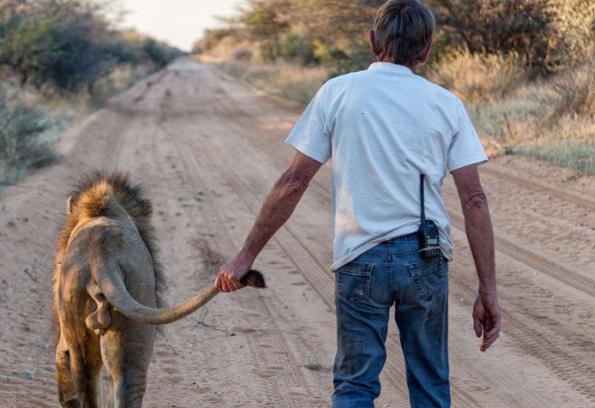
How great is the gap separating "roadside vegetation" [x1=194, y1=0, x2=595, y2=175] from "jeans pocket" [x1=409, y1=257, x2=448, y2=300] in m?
8.89

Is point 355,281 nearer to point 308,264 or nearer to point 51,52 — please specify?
point 308,264

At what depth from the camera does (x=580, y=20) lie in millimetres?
17094

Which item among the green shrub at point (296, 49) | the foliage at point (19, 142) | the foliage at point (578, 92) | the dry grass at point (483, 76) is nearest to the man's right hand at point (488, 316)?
the foliage at point (19, 142)

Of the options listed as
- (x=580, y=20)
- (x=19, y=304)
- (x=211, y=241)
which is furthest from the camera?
(x=580, y=20)

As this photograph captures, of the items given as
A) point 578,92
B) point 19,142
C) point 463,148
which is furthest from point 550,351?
point 19,142

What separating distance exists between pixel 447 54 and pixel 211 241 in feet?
44.2

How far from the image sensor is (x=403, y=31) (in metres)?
3.45

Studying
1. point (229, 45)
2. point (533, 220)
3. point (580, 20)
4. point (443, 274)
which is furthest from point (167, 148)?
point (229, 45)

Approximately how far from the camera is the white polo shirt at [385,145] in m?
3.43

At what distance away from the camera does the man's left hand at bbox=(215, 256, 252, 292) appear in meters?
3.53

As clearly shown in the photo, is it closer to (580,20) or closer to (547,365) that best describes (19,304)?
(547,365)

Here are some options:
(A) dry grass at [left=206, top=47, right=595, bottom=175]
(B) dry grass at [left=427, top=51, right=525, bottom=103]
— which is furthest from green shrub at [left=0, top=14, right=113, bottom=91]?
(B) dry grass at [left=427, top=51, right=525, bottom=103]

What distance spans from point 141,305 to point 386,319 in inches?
40.5

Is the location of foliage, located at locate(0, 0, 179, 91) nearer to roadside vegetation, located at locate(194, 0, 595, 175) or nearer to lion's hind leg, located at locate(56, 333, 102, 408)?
roadside vegetation, located at locate(194, 0, 595, 175)
